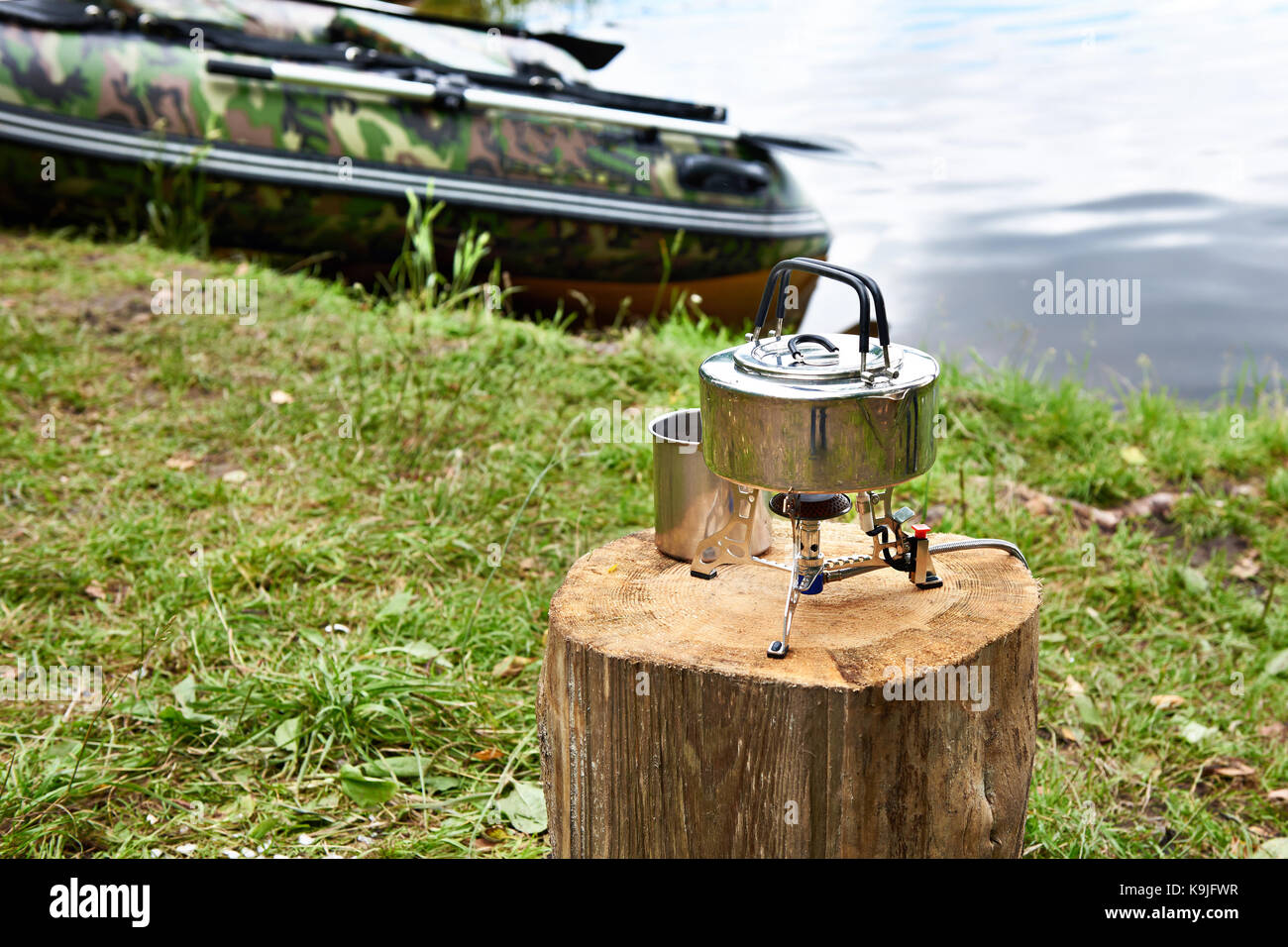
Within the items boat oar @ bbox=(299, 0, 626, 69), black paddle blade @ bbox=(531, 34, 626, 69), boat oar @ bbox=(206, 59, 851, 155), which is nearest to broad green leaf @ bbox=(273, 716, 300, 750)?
boat oar @ bbox=(206, 59, 851, 155)

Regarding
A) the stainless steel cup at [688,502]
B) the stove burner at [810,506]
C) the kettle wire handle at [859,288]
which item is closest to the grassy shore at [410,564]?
the stainless steel cup at [688,502]

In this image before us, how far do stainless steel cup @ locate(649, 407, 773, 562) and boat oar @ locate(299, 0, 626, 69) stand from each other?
5.57 meters

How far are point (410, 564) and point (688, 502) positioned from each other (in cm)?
129

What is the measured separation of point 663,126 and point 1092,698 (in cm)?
405

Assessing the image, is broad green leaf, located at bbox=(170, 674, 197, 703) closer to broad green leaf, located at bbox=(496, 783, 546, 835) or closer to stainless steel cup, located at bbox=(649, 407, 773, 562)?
broad green leaf, located at bbox=(496, 783, 546, 835)

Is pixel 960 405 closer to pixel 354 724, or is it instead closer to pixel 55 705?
pixel 354 724

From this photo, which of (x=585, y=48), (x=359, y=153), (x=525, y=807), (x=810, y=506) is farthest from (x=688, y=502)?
(x=585, y=48)

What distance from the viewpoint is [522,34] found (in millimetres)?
7094

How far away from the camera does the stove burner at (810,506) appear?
1695 millimetres

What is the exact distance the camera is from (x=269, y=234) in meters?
5.67

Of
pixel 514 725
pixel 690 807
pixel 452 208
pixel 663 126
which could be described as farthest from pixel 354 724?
pixel 663 126

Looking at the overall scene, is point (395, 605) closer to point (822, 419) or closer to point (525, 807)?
point (525, 807)

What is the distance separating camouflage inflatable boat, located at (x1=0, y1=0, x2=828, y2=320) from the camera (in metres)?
5.46

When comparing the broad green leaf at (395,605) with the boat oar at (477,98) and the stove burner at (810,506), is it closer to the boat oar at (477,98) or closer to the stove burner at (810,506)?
the stove burner at (810,506)
